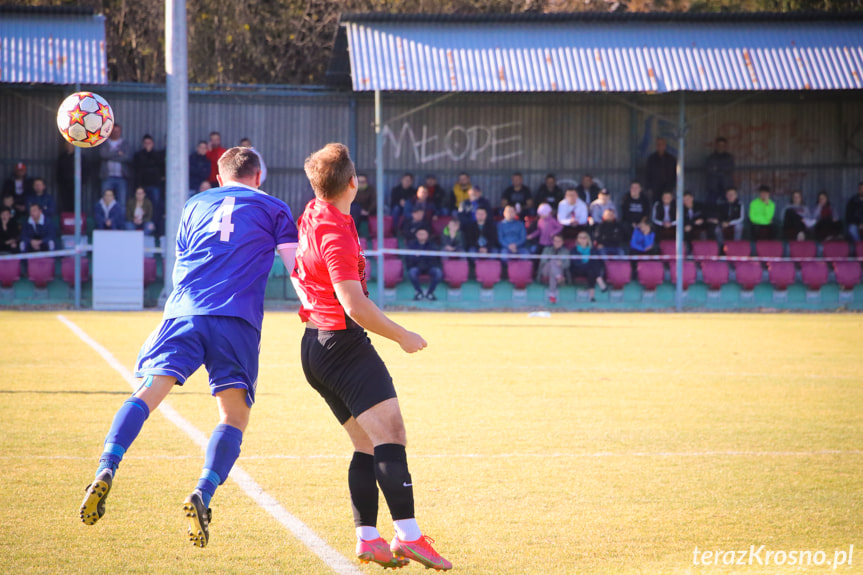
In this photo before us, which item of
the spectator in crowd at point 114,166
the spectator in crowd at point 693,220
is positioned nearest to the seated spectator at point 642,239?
the spectator in crowd at point 693,220

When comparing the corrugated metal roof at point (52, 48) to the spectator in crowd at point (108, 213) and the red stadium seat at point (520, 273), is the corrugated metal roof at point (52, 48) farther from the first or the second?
the red stadium seat at point (520, 273)

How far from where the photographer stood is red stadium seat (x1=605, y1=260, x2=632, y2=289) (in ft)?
65.7

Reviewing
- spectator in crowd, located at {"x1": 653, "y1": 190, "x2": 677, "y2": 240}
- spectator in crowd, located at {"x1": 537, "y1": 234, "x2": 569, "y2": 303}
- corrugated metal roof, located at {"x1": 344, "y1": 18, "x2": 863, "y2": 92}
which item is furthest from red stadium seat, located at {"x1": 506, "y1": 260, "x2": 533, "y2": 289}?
corrugated metal roof, located at {"x1": 344, "y1": 18, "x2": 863, "y2": 92}

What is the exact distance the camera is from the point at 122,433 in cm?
438

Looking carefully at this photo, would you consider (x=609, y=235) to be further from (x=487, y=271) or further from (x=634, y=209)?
(x=487, y=271)

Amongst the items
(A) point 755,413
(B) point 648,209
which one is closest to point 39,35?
(B) point 648,209

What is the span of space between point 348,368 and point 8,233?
52.9 ft

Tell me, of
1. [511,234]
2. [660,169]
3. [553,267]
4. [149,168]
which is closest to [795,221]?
[660,169]

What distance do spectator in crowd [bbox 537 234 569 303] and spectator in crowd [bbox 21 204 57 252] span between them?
9729 millimetres

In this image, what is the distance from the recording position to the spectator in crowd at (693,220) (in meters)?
20.8

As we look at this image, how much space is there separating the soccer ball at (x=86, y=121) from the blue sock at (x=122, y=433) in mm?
5253

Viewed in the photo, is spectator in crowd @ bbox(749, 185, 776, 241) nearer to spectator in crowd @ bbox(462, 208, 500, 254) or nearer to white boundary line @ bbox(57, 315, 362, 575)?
spectator in crowd @ bbox(462, 208, 500, 254)

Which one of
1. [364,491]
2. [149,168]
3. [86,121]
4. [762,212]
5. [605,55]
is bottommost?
[364,491]

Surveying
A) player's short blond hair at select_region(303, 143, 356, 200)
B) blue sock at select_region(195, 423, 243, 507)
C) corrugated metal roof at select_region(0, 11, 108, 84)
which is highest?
corrugated metal roof at select_region(0, 11, 108, 84)
